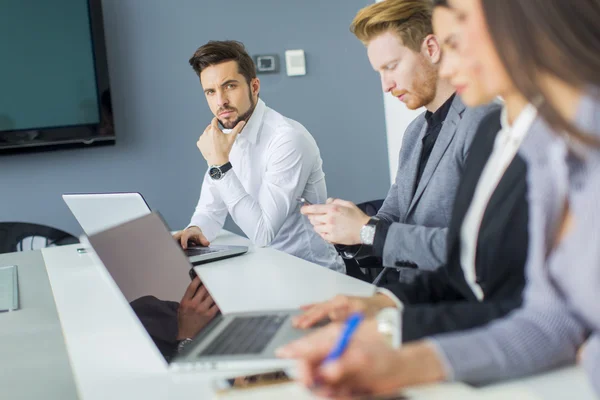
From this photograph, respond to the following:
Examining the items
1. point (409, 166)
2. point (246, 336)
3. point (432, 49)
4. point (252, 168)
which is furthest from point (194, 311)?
point (252, 168)

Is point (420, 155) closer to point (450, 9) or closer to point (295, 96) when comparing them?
point (450, 9)

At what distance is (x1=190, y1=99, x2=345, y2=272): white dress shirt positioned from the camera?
7.12ft

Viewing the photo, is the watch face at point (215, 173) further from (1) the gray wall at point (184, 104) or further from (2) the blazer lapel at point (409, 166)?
(1) the gray wall at point (184, 104)

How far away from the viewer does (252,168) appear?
2.46 m

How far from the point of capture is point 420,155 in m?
1.80

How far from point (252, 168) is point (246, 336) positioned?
149 centimetres

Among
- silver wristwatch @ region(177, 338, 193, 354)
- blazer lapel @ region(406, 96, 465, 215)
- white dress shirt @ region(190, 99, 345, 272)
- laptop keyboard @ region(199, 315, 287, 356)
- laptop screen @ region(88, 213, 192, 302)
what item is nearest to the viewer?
laptop keyboard @ region(199, 315, 287, 356)

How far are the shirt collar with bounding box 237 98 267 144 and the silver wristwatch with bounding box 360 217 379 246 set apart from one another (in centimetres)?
100

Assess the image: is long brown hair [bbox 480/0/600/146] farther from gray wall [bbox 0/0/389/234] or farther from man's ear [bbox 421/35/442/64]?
gray wall [bbox 0/0/389/234]

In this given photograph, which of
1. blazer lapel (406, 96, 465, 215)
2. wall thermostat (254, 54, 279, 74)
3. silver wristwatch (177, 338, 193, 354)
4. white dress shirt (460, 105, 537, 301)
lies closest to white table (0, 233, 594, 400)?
silver wristwatch (177, 338, 193, 354)

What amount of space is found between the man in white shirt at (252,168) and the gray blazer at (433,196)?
1.75 feet

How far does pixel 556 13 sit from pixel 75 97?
271 cm

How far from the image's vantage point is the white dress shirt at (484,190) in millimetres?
1030

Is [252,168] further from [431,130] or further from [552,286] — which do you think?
[552,286]
